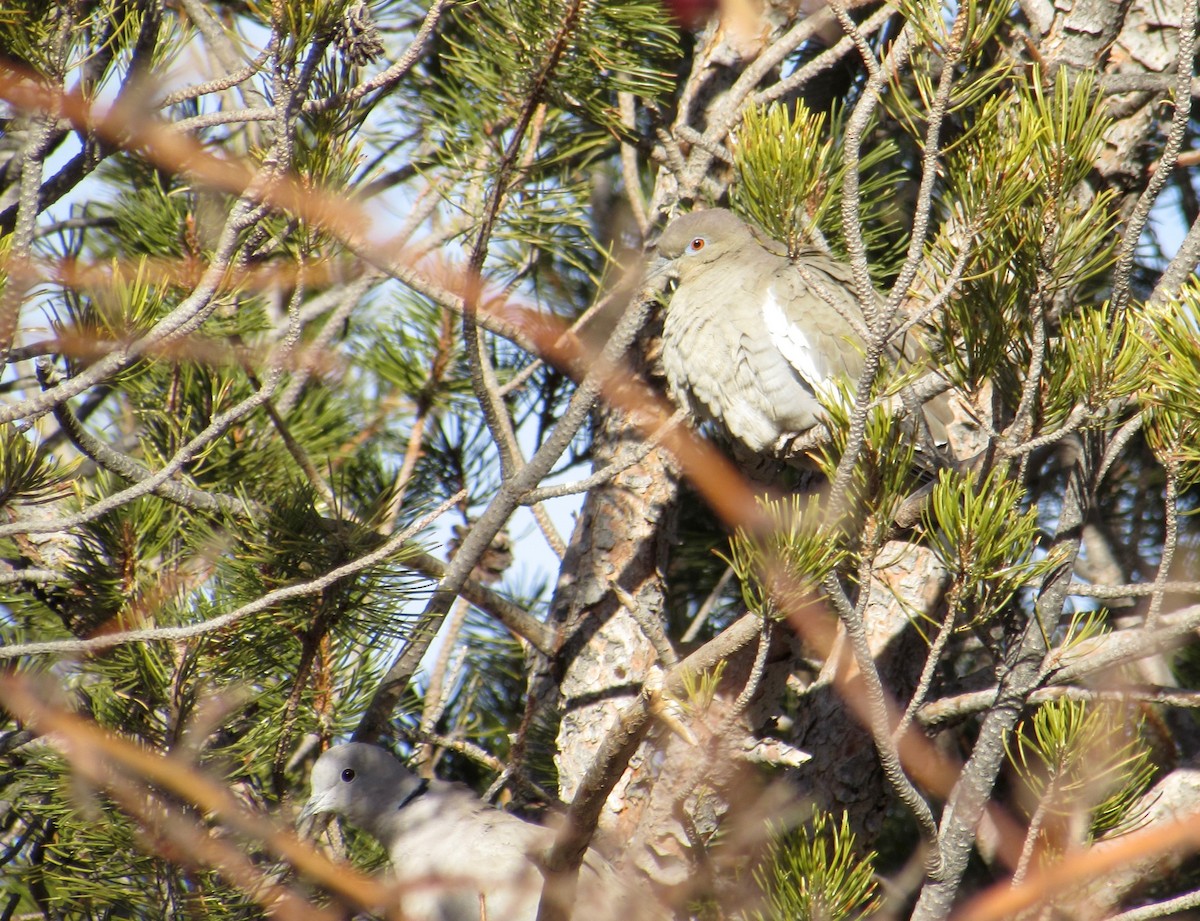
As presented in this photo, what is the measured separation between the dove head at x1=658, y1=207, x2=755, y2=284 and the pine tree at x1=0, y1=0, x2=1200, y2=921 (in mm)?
117

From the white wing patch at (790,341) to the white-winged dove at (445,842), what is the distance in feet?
5.01

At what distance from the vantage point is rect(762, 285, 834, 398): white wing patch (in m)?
3.37

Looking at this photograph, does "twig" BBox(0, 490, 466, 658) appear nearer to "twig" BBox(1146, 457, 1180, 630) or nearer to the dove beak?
"twig" BBox(1146, 457, 1180, 630)

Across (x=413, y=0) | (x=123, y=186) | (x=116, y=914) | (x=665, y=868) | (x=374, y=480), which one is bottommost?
(x=116, y=914)

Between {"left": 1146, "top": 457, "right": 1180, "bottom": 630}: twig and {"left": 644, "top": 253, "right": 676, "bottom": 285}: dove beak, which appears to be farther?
{"left": 644, "top": 253, "right": 676, "bottom": 285}: dove beak

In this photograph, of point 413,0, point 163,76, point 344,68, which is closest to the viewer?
point 344,68

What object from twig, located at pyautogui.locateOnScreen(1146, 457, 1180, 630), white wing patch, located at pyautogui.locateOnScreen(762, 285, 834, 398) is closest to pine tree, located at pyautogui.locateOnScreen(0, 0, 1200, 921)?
twig, located at pyautogui.locateOnScreen(1146, 457, 1180, 630)

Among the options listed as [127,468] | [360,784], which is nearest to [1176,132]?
[127,468]

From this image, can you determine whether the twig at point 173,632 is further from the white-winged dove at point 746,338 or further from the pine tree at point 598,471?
the white-winged dove at point 746,338

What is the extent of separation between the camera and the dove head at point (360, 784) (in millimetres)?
3146

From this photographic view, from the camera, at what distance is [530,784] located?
3.27 metres

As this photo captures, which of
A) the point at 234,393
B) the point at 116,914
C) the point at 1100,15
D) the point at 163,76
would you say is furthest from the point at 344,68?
the point at 116,914

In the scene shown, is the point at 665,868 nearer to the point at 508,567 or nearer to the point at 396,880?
the point at 396,880

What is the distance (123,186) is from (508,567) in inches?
77.3
